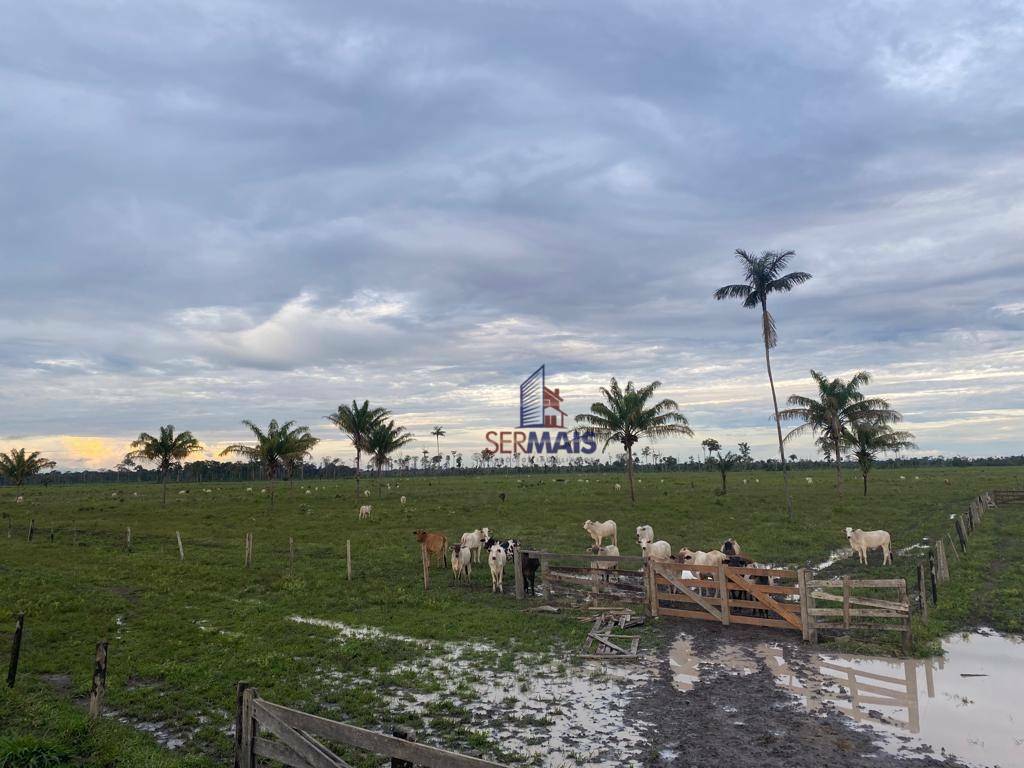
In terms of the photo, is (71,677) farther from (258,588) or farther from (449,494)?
(449,494)

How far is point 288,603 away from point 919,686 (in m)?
15.0

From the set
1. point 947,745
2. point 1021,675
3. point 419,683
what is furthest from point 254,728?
point 1021,675

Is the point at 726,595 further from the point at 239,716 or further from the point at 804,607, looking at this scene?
the point at 239,716

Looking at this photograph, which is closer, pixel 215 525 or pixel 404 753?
pixel 404 753

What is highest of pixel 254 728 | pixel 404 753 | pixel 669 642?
pixel 404 753

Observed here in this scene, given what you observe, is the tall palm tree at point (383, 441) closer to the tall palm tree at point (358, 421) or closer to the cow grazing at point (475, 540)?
the tall palm tree at point (358, 421)

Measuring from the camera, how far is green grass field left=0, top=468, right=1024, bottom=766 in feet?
31.3

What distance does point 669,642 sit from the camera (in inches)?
536

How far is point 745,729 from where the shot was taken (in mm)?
8805

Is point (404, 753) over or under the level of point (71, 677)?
over

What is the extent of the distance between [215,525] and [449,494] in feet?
69.6

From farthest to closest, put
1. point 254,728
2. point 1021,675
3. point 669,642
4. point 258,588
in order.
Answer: point 258,588 < point 669,642 < point 1021,675 < point 254,728

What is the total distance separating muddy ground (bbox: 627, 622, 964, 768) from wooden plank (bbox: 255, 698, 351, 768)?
4.22 metres

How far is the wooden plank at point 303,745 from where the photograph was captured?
223 inches
